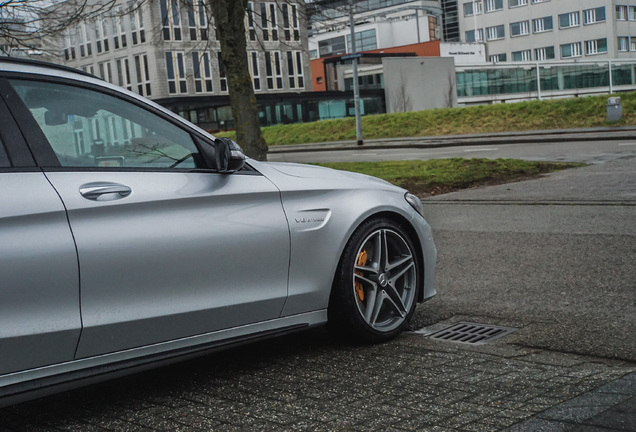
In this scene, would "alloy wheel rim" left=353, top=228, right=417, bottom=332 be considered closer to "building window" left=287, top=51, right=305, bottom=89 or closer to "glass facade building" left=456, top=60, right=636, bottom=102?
"glass facade building" left=456, top=60, right=636, bottom=102

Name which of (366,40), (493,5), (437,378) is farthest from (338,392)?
(493,5)

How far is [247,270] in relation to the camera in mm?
4207

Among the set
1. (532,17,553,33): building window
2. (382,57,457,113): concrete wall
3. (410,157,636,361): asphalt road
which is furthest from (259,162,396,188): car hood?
(532,17,553,33): building window

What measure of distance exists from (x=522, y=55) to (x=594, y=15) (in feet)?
33.7

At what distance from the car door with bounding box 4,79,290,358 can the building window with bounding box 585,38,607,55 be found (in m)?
97.0

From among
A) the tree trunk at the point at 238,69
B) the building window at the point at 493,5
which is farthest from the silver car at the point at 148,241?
the building window at the point at 493,5

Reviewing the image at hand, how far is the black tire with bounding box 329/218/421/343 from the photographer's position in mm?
4629

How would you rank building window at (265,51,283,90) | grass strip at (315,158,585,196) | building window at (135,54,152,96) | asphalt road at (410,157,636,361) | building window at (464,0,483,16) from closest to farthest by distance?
asphalt road at (410,157,636,361) → grass strip at (315,158,585,196) → building window at (135,54,152,96) → building window at (265,51,283,90) → building window at (464,0,483,16)

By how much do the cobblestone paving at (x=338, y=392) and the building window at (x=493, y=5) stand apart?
104 meters

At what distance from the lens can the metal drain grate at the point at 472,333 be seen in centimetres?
483

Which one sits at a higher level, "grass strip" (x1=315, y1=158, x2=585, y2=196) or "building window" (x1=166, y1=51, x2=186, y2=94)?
"building window" (x1=166, y1=51, x2=186, y2=94)

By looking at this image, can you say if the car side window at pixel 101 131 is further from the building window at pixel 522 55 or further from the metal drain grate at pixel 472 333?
the building window at pixel 522 55

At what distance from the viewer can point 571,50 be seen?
9644 cm

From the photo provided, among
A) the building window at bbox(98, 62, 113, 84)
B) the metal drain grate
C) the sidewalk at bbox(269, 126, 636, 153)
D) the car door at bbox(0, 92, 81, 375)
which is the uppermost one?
the building window at bbox(98, 62, 113, 84)
